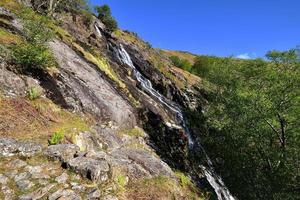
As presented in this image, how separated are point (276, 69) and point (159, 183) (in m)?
19.4

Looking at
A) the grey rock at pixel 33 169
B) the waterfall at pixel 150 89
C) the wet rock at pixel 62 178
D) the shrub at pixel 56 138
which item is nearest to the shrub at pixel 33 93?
the shrub at pixel 56 138

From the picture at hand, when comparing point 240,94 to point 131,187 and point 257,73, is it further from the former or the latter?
point 131,187

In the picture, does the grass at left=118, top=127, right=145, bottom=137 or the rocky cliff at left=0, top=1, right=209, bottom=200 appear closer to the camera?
the rocky cliff at left=0, top=1, right=209, bottom=200

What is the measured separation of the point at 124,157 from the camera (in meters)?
15.3

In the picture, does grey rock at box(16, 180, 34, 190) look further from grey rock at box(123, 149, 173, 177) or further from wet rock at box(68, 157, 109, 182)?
grey rock at box(123, 149, 173, 177)

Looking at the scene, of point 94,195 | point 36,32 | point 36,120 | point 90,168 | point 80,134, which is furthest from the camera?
point 36,32

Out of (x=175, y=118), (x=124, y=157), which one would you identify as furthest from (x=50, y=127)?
(x=175, y=118)

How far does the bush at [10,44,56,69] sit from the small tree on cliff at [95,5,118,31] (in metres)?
36.8

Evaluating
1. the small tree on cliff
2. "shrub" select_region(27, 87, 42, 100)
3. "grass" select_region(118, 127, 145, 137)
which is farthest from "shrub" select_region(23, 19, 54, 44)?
the small tree on cliff

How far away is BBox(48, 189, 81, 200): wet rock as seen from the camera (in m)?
10.3

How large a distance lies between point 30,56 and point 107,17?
3922 cm

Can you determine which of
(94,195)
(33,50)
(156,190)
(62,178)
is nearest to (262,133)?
(156,190)

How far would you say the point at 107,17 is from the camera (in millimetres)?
54750

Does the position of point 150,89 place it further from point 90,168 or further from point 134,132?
point 90,168
